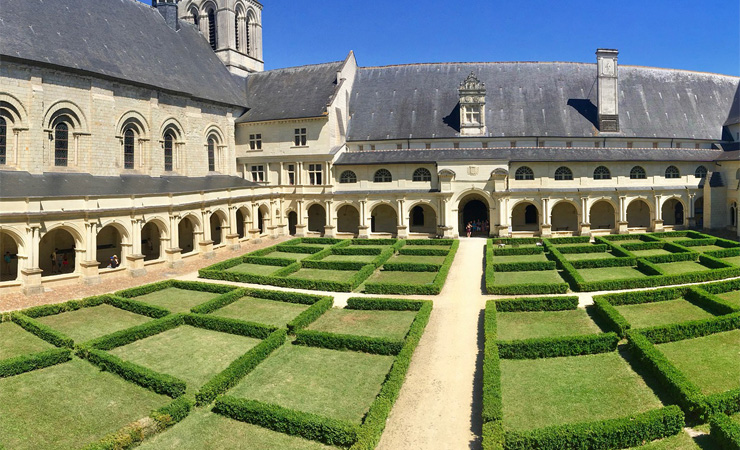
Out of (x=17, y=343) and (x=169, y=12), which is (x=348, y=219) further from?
(x=17, y=343)

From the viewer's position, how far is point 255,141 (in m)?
55.2

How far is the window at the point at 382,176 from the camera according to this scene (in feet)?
171

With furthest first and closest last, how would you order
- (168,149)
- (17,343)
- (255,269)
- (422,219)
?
(422,219)
(168,149)
(255,269)
(17,343)

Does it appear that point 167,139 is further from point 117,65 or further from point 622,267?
point 622,267

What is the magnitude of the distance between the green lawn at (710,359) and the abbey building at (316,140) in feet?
93.8

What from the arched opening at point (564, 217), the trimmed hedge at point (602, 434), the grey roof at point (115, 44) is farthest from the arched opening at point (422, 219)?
the trimmed hedge at point (602, 434)

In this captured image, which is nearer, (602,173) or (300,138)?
(602,173)

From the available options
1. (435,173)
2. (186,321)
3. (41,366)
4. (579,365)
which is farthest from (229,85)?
(579,365)

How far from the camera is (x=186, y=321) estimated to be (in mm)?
24328

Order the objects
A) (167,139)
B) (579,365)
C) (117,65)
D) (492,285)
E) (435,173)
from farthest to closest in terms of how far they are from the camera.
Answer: (435,173), (167,139), (117,65), (492,285), (579,365)

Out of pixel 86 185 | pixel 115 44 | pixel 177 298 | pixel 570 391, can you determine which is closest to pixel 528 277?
pixel 570 391

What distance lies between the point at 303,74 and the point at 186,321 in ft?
137

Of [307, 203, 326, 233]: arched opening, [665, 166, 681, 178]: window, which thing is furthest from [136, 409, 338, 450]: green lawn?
[665, 166, 681, 178]: window

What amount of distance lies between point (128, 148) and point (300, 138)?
57.8 feet
